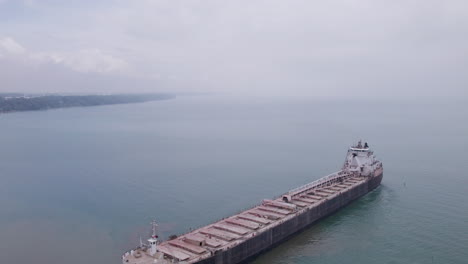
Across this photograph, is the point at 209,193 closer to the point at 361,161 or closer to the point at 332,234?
the point at 332,234

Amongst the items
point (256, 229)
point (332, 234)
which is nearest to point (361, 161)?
point (332, 234)

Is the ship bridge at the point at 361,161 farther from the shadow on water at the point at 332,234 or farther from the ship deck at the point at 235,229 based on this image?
the ship deck at the point at 235,229

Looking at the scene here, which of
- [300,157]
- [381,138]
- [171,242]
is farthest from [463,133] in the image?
[171,242]

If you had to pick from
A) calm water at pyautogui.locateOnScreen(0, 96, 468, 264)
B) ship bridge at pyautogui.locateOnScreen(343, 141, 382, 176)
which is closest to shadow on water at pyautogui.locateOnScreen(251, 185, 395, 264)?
calm water at pyautogui.locateOnScreen(0, 96, 468, 264)

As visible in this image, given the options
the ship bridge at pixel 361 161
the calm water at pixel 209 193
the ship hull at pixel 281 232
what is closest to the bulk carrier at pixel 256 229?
the ship hull at pixel 281 232

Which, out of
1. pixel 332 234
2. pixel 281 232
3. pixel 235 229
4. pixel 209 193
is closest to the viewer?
pixel 235 229
